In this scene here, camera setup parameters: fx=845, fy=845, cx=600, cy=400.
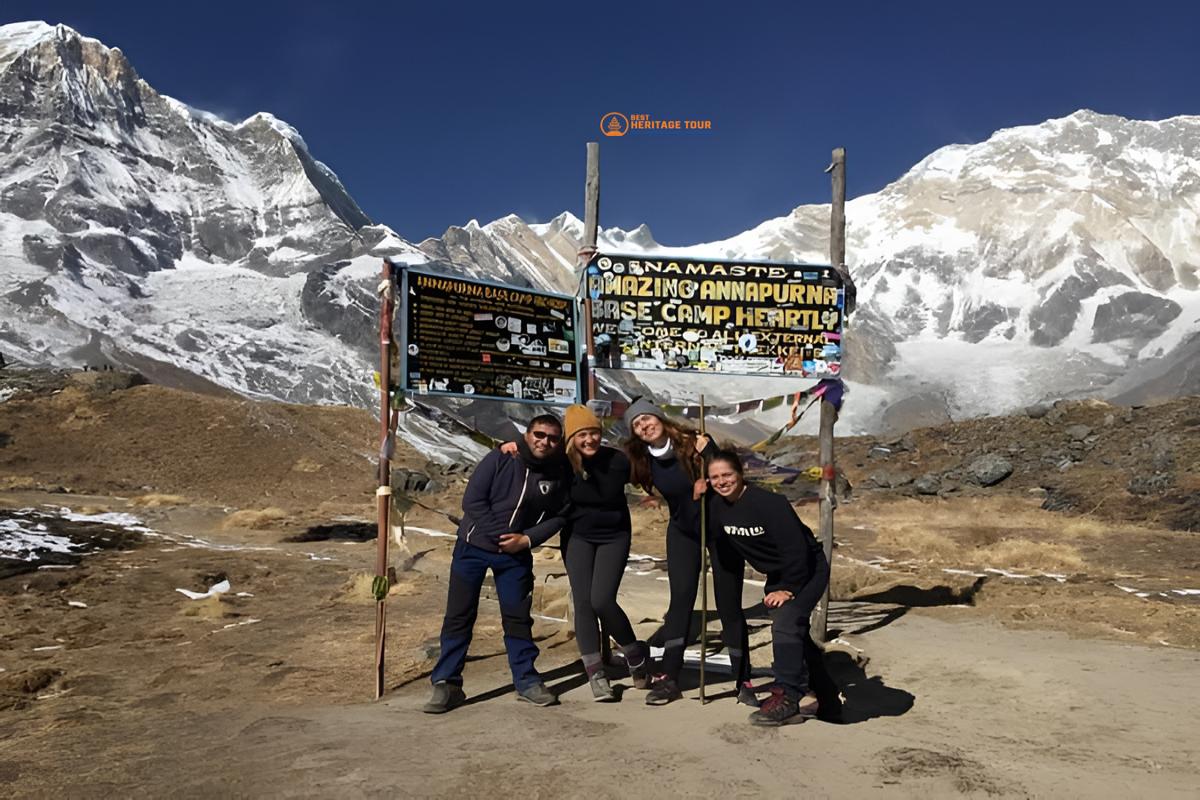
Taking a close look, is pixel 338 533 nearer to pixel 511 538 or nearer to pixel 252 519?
pixel 252 519

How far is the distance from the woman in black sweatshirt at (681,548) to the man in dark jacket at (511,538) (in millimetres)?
675

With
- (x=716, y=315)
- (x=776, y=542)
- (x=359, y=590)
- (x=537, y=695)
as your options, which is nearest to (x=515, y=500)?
(x=537, y=695)

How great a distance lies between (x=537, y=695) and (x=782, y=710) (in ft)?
5.79

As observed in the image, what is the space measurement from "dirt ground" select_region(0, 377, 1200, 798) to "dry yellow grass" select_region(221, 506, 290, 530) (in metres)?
2.05

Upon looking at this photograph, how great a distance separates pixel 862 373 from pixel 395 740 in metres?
182

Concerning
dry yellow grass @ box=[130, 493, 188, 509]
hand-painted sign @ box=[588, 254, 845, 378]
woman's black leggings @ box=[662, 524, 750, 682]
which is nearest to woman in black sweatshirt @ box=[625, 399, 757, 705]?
woman's black leggings @ box=[662, 524, 750, 682]

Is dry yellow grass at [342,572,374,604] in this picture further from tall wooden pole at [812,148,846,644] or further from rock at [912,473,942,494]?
rock at [912,473,942,494]

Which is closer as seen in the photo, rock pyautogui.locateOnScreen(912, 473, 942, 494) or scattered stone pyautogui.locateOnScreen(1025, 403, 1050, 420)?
rock pyautogui.locateOnScreen(912, 473, 942, 494)

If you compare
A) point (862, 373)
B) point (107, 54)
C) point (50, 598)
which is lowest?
point (50, 598)

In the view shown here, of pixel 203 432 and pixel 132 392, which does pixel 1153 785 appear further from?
pixel 132 392

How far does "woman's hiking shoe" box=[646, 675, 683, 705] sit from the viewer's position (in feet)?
19.6

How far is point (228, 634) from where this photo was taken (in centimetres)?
977

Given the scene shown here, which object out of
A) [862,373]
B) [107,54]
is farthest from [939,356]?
[107,54]

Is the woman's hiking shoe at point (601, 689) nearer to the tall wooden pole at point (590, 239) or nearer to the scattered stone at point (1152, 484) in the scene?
the tall wooden pole at point (590, 239)
